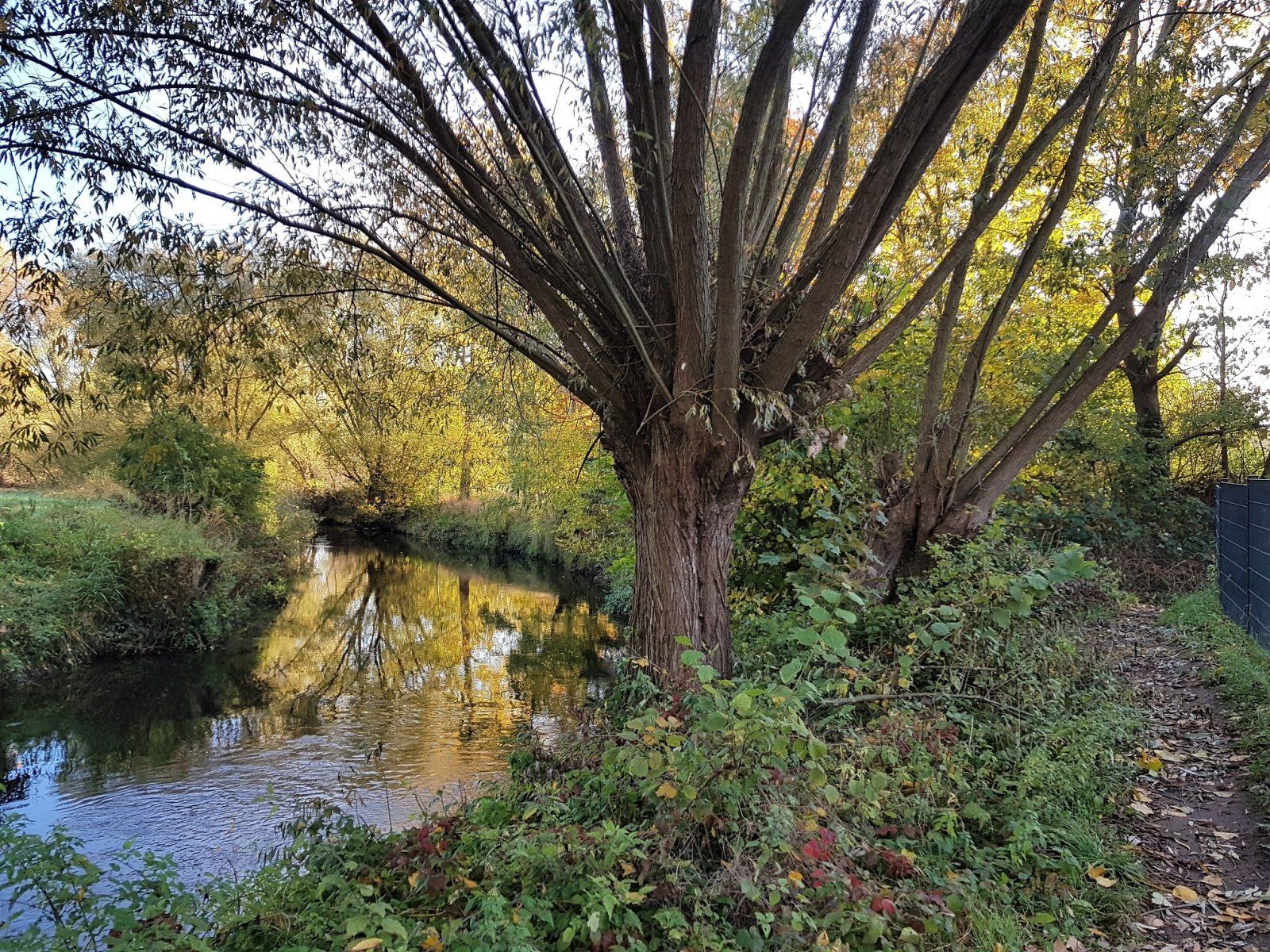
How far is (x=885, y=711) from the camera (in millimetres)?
4480

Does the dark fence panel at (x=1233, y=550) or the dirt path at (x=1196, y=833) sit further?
the dark fence panel at (x=1233, y=550)

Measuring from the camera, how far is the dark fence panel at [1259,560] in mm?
6355

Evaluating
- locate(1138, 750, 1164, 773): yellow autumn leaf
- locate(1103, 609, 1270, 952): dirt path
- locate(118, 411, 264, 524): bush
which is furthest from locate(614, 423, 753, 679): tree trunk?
locate(118, 411, 264, 524): bush

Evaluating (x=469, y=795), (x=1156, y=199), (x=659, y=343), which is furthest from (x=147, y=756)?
(x=1156, y=199)

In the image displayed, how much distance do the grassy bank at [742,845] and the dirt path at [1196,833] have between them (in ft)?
0.53

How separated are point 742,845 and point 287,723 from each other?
28.6ft

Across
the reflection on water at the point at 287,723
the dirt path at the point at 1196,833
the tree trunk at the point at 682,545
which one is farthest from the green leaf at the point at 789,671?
the reflection on water at the point at 287,723

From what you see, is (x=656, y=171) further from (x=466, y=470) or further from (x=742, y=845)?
(x=466, y=470)

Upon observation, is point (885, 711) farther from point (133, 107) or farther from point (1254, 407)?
point (1254, 407)

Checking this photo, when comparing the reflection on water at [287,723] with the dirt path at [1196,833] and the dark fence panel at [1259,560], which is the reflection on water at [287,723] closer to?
the dirt path at [1196,833]

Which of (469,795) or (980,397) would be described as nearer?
(469,795)

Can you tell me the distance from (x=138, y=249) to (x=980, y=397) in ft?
28.0

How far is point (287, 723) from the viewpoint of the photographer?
9734mm

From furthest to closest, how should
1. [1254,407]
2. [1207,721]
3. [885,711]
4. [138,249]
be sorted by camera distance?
[1254,407] → [138,249] → [1207,721] → [885,711]
